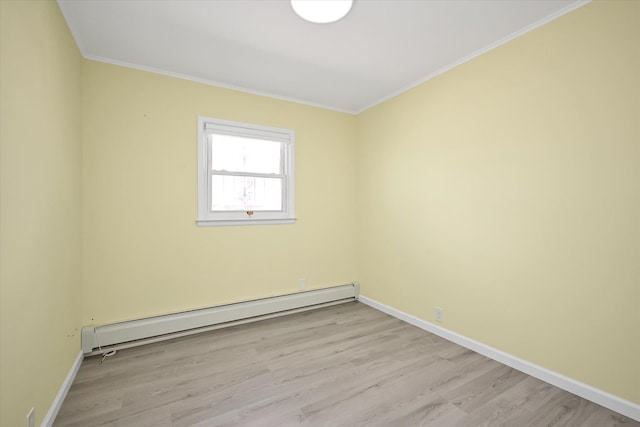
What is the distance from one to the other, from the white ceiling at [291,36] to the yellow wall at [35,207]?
0.41 meters

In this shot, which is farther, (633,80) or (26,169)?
(633,80)

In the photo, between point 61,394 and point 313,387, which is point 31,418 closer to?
point 61,394

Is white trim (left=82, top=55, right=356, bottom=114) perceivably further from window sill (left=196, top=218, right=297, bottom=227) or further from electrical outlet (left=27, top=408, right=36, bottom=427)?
electrical outlet (left=27, top=408, right=36, bottom=427)

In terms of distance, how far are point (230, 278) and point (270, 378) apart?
4.38 feet

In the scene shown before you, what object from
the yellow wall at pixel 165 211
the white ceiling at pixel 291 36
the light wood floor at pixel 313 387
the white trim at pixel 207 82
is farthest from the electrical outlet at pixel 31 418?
the white trim at pixel 207 82

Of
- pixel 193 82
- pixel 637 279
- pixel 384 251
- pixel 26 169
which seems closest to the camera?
pixel 26 169

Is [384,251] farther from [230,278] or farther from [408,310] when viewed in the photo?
[230,278]

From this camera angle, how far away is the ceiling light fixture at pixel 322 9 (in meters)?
1.86

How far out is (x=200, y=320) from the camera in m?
2.94

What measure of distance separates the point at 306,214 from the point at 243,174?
961mm

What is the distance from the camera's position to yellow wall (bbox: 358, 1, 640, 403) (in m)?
1.76

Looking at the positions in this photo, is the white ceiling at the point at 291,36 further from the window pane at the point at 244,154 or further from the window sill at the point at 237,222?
the window sill at the point at 237,222

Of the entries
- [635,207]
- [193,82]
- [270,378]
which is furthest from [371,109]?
[270,378]

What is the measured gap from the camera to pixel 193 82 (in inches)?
118
